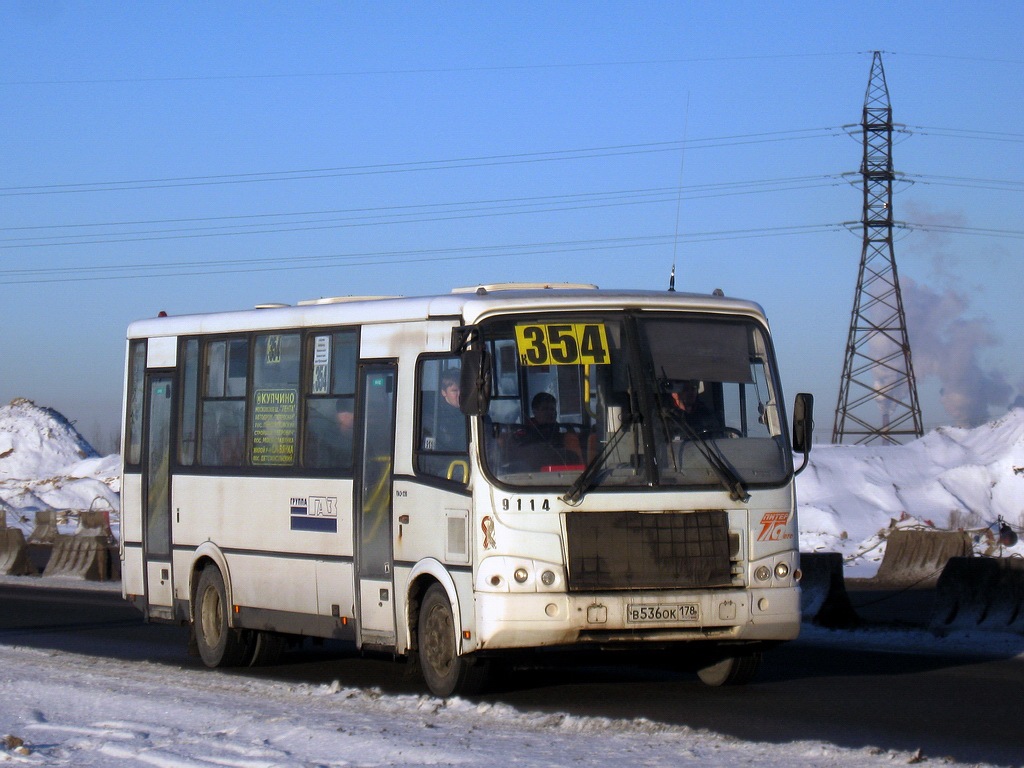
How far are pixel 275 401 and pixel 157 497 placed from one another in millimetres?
2361

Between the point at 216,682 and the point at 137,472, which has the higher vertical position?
the point at 137,472

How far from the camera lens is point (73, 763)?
8578 mm

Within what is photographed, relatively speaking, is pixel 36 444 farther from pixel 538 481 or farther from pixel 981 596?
pixel 538 481

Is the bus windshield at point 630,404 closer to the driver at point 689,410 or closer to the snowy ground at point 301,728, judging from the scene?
the driver at point 689,410

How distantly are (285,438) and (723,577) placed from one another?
4.40 meters

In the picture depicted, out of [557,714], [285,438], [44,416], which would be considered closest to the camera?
[557,714]

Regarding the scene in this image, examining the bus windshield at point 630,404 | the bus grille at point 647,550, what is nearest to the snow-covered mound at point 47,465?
Answer: the bus windshield at point 630,404

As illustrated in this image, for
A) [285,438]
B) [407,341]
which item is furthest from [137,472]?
[407,341]

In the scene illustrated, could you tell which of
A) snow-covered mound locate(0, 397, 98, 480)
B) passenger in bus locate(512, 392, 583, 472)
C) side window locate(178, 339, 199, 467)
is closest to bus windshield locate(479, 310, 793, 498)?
passenger in bus locate(512, 392, 583, 472)

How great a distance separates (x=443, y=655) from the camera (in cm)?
1148

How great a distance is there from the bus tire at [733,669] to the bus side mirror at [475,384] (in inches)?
121

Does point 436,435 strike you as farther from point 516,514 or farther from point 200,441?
point 200,441

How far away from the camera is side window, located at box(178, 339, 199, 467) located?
1509 cm

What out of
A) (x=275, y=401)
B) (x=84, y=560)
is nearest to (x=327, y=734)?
(x=275, y=401)
